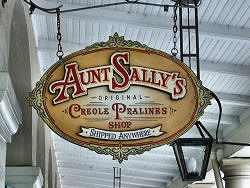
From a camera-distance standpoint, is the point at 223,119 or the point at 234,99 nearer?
the point at 234,99

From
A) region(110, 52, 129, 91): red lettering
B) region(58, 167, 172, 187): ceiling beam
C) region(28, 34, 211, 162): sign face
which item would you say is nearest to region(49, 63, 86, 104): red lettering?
region(28, 34, 211, 162): sign face

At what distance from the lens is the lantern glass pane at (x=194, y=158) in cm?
532

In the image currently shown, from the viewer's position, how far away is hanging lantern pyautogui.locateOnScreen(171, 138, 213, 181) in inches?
212

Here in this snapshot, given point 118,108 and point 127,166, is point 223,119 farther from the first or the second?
point 118,108

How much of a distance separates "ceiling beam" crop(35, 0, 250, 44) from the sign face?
8.55 ft

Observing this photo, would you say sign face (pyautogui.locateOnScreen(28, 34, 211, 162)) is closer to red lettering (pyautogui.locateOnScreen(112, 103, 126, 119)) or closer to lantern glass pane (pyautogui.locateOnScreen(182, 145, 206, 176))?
red lettering (pyautogui.locateOnScreen(112, 103, 126, 119))

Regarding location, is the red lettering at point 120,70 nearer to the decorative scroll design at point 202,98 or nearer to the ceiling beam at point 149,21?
the decorative scroll design at point 202,98

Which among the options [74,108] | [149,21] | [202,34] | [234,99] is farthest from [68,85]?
[234,99]

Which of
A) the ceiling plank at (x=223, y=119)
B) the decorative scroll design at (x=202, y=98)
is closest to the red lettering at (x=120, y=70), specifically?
the decorative scroll design at (x=202, y=98)

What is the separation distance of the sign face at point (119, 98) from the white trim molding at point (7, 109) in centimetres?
24

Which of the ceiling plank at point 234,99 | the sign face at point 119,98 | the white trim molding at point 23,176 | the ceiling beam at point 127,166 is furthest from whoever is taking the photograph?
the ceiling beam at point 127,166

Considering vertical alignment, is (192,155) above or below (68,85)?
below

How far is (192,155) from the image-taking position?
17.6 feet

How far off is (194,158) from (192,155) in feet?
0.55
